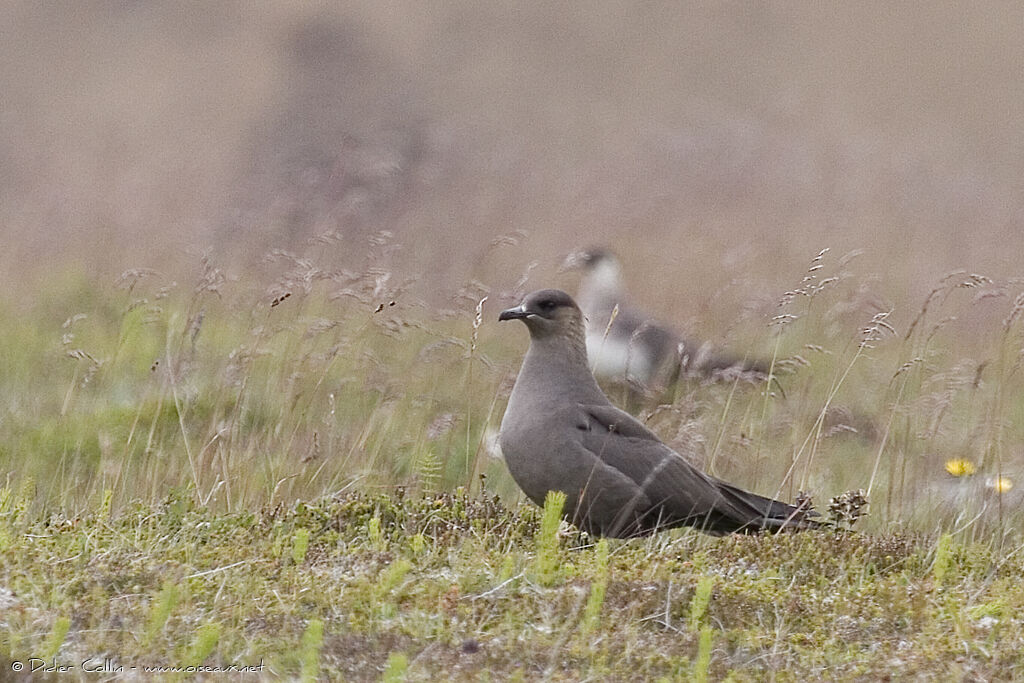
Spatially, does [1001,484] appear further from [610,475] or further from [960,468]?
[610,475]

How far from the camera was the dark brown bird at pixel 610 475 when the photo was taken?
489 centimetres

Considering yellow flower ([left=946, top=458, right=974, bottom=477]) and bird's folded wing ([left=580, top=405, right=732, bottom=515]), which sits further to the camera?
yellow flower ([left=946, top=458, right=974, bottom=477])

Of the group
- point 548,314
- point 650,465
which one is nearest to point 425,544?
point 650,465

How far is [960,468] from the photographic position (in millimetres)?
5656

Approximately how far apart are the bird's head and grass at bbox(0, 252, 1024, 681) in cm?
20

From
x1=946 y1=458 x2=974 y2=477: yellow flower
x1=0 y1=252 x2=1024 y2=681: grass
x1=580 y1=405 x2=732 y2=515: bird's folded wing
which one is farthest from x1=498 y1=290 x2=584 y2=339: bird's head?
x1=946 y1=458 x2=974 y2=477: yellow flower

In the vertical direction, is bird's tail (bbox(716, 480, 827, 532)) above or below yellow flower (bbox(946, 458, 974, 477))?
below

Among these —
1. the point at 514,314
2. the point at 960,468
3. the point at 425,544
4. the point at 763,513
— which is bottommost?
the point at 425,544

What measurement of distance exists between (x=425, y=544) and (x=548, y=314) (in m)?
1.14

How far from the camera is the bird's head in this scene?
5.24 meters

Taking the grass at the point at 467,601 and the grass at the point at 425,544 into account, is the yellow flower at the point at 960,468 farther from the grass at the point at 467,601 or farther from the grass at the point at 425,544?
the grass at the point at 467,601

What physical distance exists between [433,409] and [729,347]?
8.08ft

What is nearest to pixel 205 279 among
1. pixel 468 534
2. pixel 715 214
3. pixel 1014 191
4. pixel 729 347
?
pixel 468 534

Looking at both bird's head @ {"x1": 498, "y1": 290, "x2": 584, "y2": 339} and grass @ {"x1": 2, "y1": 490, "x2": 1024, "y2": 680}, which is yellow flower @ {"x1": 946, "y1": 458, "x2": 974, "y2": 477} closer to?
grass @ {"x1": 2, "y1": 490, "x2": 1024, "y2": 680}
